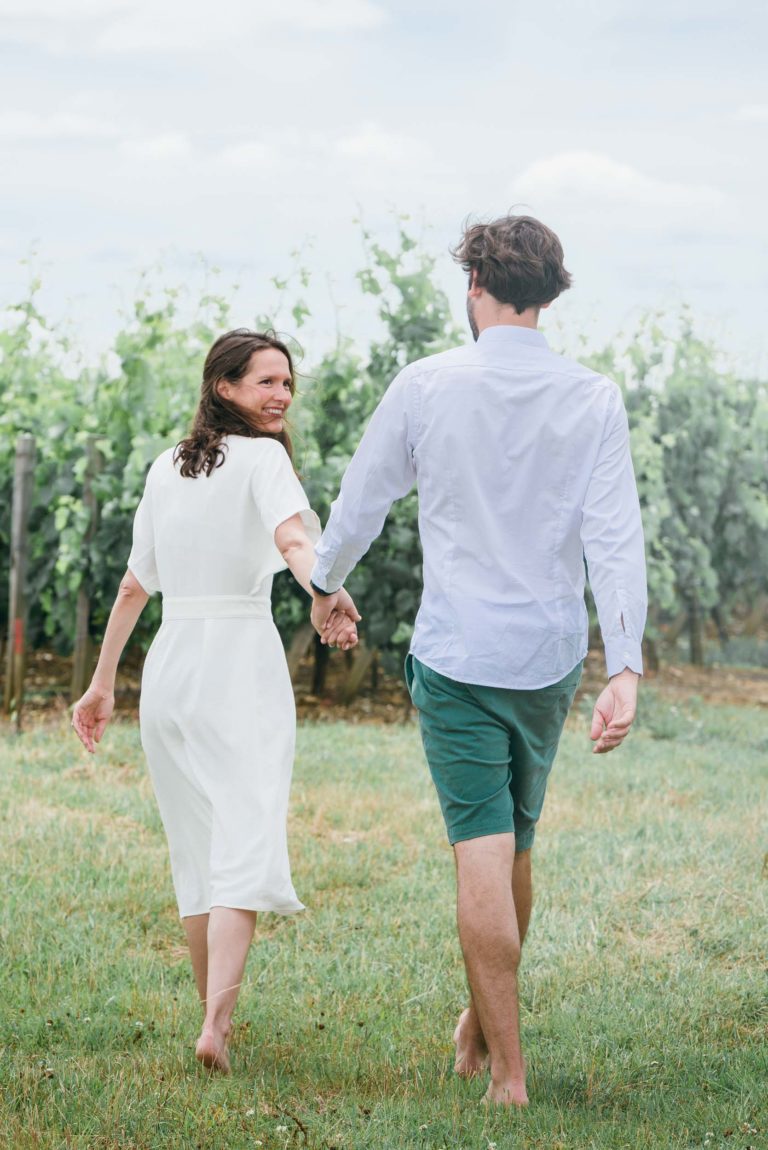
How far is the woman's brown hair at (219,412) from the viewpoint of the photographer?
3.60 meters

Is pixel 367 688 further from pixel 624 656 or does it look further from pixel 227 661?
pixel 624 656

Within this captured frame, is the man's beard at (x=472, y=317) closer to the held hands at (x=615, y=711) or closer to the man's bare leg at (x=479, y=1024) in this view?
the held hands at (x=615, y=711)

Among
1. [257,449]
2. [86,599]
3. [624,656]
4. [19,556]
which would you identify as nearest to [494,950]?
[624,656]

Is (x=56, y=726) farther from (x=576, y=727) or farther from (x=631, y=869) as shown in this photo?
(x=631, y=869)

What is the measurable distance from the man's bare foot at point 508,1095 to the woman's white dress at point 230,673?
72 centimetres

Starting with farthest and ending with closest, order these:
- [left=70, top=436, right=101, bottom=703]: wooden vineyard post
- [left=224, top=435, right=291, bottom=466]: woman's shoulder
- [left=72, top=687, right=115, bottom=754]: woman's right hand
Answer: [left=70, top=436, right=101, bottom=703]: wooden vineyard post < [left=72, top=687, right=115, bottom=754]: woman's right hand < [left=224, top=435, right=291, bottom=466]: woman's shoulder

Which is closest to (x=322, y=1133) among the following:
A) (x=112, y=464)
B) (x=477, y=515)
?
(x=477, y=515)

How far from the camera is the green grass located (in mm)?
3125

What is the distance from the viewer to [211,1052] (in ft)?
11.2

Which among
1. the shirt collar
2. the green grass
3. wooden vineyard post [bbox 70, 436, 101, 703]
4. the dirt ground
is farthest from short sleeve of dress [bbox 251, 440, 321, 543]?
the dirt ground

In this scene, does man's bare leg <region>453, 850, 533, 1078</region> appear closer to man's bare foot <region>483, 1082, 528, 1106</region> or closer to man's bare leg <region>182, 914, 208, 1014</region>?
man's bare foot <region>483, 1082, 528, 1106</region>

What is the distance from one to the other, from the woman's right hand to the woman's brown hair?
29.9 inches

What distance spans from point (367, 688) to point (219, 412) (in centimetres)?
776

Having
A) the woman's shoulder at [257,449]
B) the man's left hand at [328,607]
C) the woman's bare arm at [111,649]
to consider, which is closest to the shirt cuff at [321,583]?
the man's left hand at [328,607]
